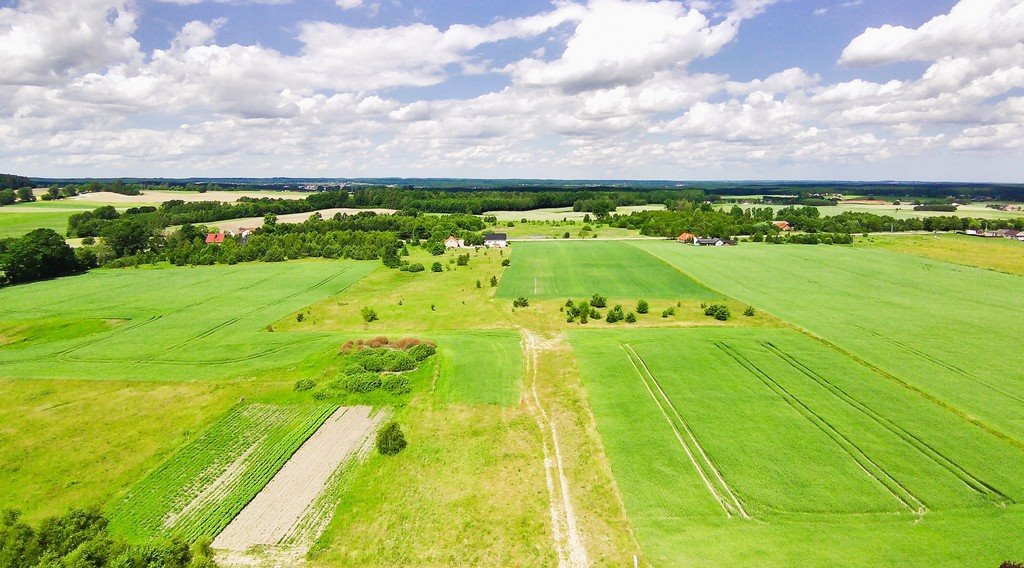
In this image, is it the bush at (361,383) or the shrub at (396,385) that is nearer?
the bush at (361,383)

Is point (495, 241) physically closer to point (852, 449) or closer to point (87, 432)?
point (87, 432)

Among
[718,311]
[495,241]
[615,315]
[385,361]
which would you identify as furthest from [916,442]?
[495,241]

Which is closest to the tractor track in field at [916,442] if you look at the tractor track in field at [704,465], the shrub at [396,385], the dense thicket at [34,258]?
the tractor track in field at [704,465]

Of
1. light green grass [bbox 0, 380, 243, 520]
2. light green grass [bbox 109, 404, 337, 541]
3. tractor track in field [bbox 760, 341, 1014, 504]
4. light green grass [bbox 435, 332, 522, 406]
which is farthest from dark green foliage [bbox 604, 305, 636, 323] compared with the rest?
light green grass [bbox 0, 380, 243, 520]

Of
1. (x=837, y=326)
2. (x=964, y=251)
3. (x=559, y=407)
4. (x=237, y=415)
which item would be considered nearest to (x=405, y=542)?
(x=559, y=407)

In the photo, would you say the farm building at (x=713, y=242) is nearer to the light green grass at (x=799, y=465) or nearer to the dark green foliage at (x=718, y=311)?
the dark green foliage at (x=718, y=311)
